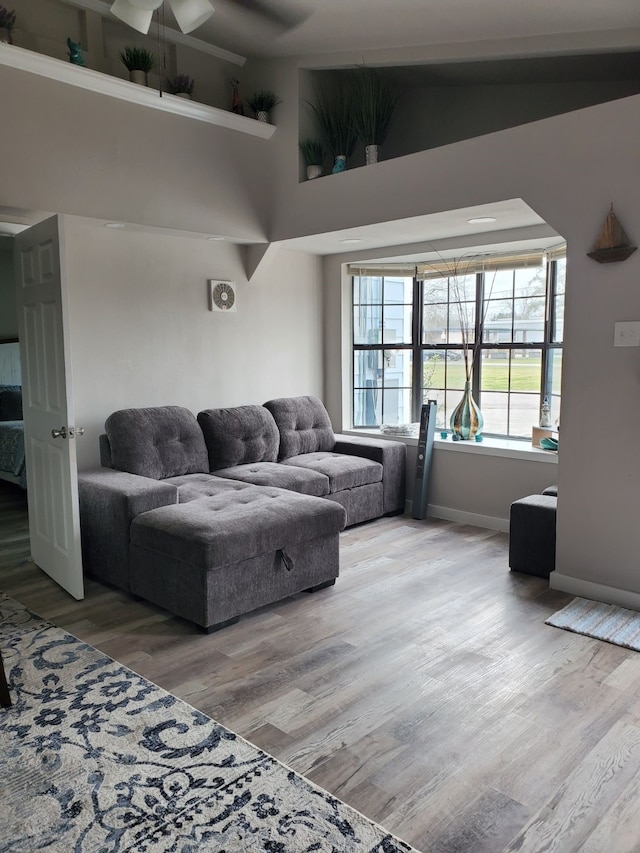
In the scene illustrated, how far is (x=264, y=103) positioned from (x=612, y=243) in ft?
8.92

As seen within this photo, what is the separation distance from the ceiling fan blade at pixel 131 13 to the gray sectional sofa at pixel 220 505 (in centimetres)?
214

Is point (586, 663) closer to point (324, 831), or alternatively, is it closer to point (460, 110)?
point (324, 831)

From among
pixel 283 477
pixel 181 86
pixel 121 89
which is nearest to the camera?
pixel 121 89

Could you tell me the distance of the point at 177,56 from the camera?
437cm

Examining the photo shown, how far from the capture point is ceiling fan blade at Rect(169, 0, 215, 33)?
3.07 meters

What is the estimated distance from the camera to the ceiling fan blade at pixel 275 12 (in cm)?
382

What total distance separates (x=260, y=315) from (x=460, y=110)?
2112mm

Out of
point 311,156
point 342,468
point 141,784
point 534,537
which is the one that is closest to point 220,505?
point 342,468

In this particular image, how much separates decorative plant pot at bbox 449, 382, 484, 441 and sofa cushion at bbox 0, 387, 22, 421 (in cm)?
428

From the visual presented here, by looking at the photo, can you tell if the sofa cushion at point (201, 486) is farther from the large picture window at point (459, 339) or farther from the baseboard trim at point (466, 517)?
the large picture window at point (459, 339)

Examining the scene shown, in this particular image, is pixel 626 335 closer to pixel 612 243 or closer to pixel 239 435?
pixel 612 243

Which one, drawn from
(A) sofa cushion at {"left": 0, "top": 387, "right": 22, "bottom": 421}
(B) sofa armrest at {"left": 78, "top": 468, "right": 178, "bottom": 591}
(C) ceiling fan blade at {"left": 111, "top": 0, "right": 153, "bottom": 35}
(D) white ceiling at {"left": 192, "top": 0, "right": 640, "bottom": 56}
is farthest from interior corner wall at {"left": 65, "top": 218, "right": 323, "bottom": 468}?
(A) sofa cushion at {"left": 0, "top": 387, "right": 22, "bottom": 421}

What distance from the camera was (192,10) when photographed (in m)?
3.11

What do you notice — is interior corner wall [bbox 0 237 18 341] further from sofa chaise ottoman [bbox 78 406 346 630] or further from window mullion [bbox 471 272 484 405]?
window mullion [bbox 471 272 484 405]
